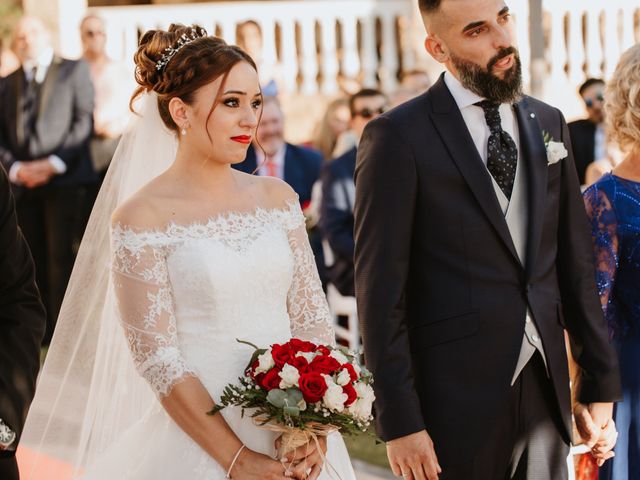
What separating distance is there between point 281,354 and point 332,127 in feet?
23.7

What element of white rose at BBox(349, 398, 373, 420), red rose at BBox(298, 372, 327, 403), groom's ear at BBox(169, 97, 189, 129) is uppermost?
groom's ear at BBox(169, 97, 189, 129)

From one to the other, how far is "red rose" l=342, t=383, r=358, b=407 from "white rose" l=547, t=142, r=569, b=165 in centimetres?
109

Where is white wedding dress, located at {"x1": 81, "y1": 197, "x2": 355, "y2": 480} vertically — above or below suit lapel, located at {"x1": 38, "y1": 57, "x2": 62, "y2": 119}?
below

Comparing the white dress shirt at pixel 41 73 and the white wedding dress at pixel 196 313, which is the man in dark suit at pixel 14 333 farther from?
the white dress shirt at pixel 41 73

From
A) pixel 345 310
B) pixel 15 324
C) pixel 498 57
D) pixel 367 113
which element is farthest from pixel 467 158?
pixel 345 310

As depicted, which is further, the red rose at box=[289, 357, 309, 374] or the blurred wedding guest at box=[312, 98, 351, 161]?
the blurred wedding guest at box=[312, 98, 351, 161]

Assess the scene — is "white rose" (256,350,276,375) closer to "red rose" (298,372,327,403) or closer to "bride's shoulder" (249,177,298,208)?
"red rose" (298,372,327,403)

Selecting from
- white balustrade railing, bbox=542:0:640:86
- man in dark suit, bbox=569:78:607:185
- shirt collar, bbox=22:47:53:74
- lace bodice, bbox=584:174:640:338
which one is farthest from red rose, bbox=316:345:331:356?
white balustrade railing, bbox=542:0:640:86

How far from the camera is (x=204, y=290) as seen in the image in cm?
392

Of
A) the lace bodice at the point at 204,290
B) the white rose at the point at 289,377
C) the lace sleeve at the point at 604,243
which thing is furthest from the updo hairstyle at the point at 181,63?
the lace sleeve at the point at 604,243

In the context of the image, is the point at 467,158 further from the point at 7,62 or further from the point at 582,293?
the point at 7,62

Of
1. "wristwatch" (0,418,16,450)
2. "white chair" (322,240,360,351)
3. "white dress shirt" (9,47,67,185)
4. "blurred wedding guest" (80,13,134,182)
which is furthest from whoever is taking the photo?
"blurred wedding guest" (80,13,134,182)

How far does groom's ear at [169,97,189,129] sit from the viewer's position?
4027 millimetres

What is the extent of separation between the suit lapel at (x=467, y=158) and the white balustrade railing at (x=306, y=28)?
11.7 meters
